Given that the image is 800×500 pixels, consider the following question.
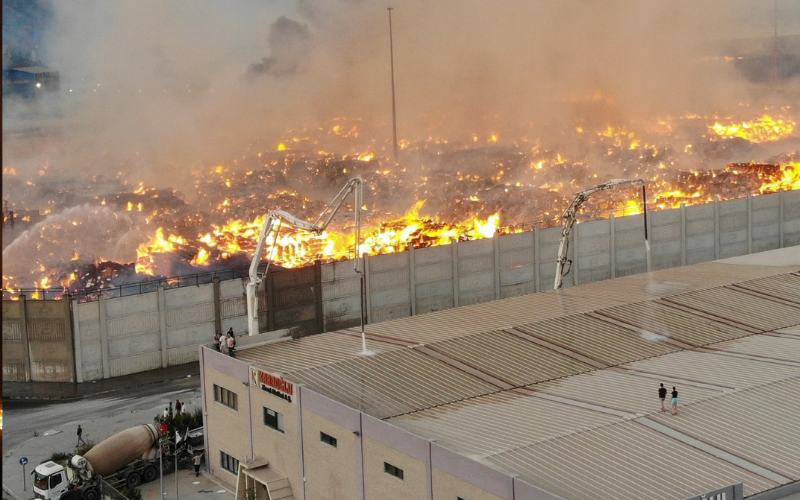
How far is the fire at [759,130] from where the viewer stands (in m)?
59.9

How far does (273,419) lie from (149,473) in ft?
12.5

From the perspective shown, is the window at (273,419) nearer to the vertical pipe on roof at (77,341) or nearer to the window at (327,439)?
the window at (327,439)

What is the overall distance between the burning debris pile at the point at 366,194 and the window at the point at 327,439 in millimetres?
17460

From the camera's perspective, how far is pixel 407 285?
31.4m

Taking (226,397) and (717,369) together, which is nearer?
(717,369)

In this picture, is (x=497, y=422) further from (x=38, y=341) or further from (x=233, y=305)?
(x=38, y=341)

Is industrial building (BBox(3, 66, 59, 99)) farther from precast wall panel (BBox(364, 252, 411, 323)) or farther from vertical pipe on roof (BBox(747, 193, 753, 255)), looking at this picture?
vertical pipe on roof (BBox(747, 193, 753, 255))

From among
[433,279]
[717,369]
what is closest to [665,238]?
[433,279]


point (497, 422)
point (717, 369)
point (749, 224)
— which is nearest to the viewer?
point (497, 422)

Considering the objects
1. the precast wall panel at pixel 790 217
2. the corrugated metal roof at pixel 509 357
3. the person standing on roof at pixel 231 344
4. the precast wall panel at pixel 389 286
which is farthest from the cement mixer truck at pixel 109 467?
the precast wall panel at pixel 790 217

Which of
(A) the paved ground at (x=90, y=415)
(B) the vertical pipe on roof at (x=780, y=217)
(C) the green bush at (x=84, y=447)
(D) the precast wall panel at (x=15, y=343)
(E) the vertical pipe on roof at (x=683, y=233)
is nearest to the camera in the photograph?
(A) the paved ground at (x=90, y=415)

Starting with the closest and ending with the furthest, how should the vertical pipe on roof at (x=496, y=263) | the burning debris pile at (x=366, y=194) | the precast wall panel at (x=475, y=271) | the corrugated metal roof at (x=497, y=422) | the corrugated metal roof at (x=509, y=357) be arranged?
the corrugated metal roof at (x=497, y=422) < the corrugated metal roof at (x=509, y=357) < the precast wall panel at (x=475, y=271) < the vertical pipe on roof at (x=496, y=263) < the burning debris pile at (x=366, y=194)

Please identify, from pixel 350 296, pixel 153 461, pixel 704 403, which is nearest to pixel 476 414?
pixel 704 403

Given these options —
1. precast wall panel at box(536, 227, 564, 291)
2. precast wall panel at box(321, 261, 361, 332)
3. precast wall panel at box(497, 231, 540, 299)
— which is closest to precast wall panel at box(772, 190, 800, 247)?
precast wall panel at box(536, 227, 564, 291)
